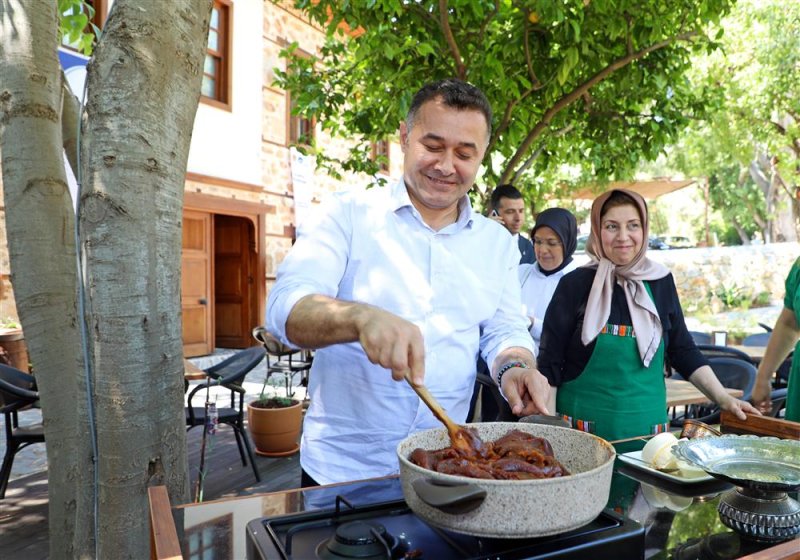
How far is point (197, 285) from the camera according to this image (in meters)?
11.0

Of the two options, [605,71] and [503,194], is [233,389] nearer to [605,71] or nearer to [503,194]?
[503,194]

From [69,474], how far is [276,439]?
3.30 metres

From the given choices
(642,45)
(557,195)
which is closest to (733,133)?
(557,195)

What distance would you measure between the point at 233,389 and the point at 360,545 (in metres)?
4.61

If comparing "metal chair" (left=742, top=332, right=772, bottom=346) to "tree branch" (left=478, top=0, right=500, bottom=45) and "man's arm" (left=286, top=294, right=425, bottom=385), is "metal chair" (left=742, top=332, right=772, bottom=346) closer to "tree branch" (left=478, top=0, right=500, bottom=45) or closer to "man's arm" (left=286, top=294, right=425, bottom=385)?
"tree branch" (left=478, top=0, right=500, bottom=45)

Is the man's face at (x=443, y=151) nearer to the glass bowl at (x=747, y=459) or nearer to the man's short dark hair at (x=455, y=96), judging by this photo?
the man's short dark hair at (x=455, y=96)

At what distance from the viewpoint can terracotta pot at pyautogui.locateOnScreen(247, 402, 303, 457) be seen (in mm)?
5629

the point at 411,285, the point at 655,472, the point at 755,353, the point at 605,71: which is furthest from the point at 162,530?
the point at 755,353

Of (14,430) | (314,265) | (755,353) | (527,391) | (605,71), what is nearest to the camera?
(527,391)

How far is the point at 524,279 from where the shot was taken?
4.79m

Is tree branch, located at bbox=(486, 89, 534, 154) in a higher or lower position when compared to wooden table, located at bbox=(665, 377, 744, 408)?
higher

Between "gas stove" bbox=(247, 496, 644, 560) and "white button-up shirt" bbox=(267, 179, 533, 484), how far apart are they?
0.68 m

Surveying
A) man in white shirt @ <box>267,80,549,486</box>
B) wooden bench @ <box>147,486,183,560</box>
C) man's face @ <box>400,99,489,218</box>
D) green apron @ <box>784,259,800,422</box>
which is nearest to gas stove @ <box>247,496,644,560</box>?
wooden bench @ <box>147,486,183,560</box>

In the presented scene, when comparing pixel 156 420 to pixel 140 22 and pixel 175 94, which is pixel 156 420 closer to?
pixel 175 94
